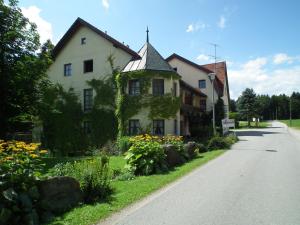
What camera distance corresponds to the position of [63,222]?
261 inches

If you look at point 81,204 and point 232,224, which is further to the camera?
point 81,204

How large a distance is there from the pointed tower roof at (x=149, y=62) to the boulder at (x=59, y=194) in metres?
18.5

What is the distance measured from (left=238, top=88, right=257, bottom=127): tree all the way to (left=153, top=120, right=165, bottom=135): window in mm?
47007

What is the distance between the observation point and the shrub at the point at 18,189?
6.08m

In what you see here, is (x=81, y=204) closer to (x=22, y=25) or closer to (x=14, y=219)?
(x=14, y=219)

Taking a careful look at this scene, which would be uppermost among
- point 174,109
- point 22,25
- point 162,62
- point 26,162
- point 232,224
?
point 22,25

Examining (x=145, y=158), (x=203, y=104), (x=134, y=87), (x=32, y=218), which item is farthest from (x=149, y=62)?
(x=32, y=218)

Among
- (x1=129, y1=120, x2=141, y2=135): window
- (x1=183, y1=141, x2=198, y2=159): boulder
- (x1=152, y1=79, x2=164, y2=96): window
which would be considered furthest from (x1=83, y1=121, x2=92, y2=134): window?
(x1=183, y1=141, x2=198, y2=159): boulder

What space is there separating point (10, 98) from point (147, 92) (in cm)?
1030

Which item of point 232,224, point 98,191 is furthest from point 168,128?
point 232,224

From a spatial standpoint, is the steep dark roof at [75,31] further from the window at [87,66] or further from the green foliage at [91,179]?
the green foliage at [91,179]

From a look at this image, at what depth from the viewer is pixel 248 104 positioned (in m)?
68.6

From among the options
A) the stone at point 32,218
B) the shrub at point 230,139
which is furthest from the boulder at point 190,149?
the stone at point 32,218

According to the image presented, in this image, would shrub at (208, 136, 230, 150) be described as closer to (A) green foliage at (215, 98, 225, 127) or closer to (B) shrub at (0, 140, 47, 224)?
(B) shrub at (0, 140, 47, 224)
